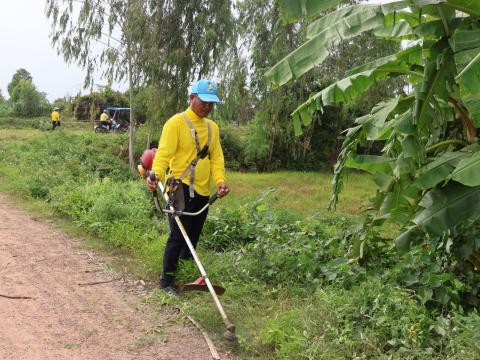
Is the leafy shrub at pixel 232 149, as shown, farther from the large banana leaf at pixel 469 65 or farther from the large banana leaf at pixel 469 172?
the large banana leaf at pixel 469 65

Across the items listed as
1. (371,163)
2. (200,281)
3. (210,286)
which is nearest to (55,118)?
(200,281)

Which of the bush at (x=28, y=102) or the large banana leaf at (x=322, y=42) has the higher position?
the bush at (x=28, y=102)

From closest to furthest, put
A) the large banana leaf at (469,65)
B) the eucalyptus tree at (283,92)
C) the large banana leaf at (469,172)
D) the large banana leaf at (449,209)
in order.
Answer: the large banana leaf at (469,65), the large banana leaf at (469,172), the large banana leaf at (449,209), the eucalyptus tree at (283,92)

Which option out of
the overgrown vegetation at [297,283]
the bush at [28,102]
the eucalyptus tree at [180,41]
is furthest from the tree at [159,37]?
the bush at [28,102]

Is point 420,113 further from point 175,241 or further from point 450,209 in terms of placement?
point 175,241

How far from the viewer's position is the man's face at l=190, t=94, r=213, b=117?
493 cm

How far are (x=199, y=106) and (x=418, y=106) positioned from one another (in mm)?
2207

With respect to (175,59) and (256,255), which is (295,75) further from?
(175,59)

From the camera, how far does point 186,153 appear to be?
200 inches

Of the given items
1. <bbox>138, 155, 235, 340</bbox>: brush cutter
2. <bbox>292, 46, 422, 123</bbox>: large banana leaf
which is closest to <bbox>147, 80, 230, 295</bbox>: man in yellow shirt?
<bbox>138, 155, 235, 340</bbox>: brush cutter

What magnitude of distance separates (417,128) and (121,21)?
47.5ft

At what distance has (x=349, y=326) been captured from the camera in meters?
3.89

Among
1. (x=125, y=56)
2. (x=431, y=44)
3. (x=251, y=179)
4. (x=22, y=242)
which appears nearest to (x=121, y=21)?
(x=125, y=56)

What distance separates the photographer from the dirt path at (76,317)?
3.87 metres
